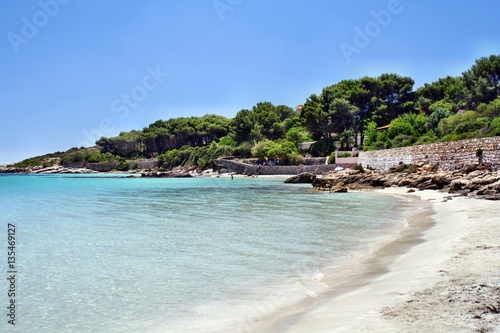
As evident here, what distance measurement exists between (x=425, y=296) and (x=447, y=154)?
26550 mm

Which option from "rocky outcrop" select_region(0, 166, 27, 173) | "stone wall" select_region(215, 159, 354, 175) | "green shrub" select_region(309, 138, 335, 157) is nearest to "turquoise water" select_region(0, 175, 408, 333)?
"stone wall" select_region(215, 159, 354, 175)

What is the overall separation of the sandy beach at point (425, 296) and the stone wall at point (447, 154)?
1785 centimetres

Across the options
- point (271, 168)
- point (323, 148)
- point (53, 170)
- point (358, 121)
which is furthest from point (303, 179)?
point (53, 170)

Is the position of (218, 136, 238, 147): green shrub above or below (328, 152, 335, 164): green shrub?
above

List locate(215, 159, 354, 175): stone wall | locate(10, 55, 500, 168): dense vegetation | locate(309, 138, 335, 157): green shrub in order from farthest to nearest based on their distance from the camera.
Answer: locate(309, 138, 335, 157): green shrub
locate(215, 159, 354, 175): stone wall
locate(10, 55, 500, 168): dense vegetation

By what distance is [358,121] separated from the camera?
65.8 m

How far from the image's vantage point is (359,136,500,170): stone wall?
2331 centimetres

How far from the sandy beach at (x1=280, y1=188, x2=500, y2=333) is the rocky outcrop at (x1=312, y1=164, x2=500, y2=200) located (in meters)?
10.7

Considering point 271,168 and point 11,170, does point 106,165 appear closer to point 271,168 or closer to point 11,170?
point 11,170

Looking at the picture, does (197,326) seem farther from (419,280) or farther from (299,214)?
(299,214)

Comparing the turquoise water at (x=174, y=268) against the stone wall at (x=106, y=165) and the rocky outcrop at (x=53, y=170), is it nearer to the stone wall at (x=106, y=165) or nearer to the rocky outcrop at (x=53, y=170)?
the stone wall at (x=106, y=165)

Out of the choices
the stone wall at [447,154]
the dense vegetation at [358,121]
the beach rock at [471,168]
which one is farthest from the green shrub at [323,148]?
the beach rock at [471,168]

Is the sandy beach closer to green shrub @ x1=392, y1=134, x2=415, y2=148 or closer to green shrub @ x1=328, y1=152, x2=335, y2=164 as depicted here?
green shrub @ x1=392, y1=134, x2=415, y2=148

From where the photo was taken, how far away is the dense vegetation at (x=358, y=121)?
145 feet
